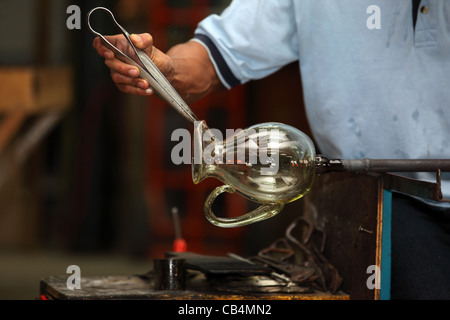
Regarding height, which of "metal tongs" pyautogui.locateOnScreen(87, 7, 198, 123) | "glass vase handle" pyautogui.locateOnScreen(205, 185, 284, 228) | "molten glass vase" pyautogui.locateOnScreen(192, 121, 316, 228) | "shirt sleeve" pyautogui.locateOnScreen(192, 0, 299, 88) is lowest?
"glass vase handle" pyautogui.locateOnScreen(205, 185, 284, 228)

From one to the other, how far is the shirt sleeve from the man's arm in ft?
0.09

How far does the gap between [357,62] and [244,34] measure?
10.3 inches

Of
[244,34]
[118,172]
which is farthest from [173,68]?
[118,172]

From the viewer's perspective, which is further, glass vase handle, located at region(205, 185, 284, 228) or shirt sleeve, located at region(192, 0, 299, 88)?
shirt sleeve, located at region(192, 0, 299, 88)

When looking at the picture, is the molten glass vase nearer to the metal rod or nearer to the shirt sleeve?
the metal rod

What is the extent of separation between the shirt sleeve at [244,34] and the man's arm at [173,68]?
0.03 metres

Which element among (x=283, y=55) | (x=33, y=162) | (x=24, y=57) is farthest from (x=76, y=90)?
(x=283, y=55)

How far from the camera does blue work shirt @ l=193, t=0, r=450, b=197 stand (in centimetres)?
142

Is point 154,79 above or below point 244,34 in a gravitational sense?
below

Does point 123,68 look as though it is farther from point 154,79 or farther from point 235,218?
point 235,218

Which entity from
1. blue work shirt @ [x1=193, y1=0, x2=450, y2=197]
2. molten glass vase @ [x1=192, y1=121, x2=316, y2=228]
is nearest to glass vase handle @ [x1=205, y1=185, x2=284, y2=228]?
molten glass vase @ [x1=192, y1=121, x2=316, y2=228]

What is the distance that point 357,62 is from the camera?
1.51 meters

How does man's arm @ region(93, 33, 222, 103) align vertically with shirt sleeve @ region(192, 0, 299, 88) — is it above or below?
below

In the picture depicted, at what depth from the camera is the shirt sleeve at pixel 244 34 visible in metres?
1.59
